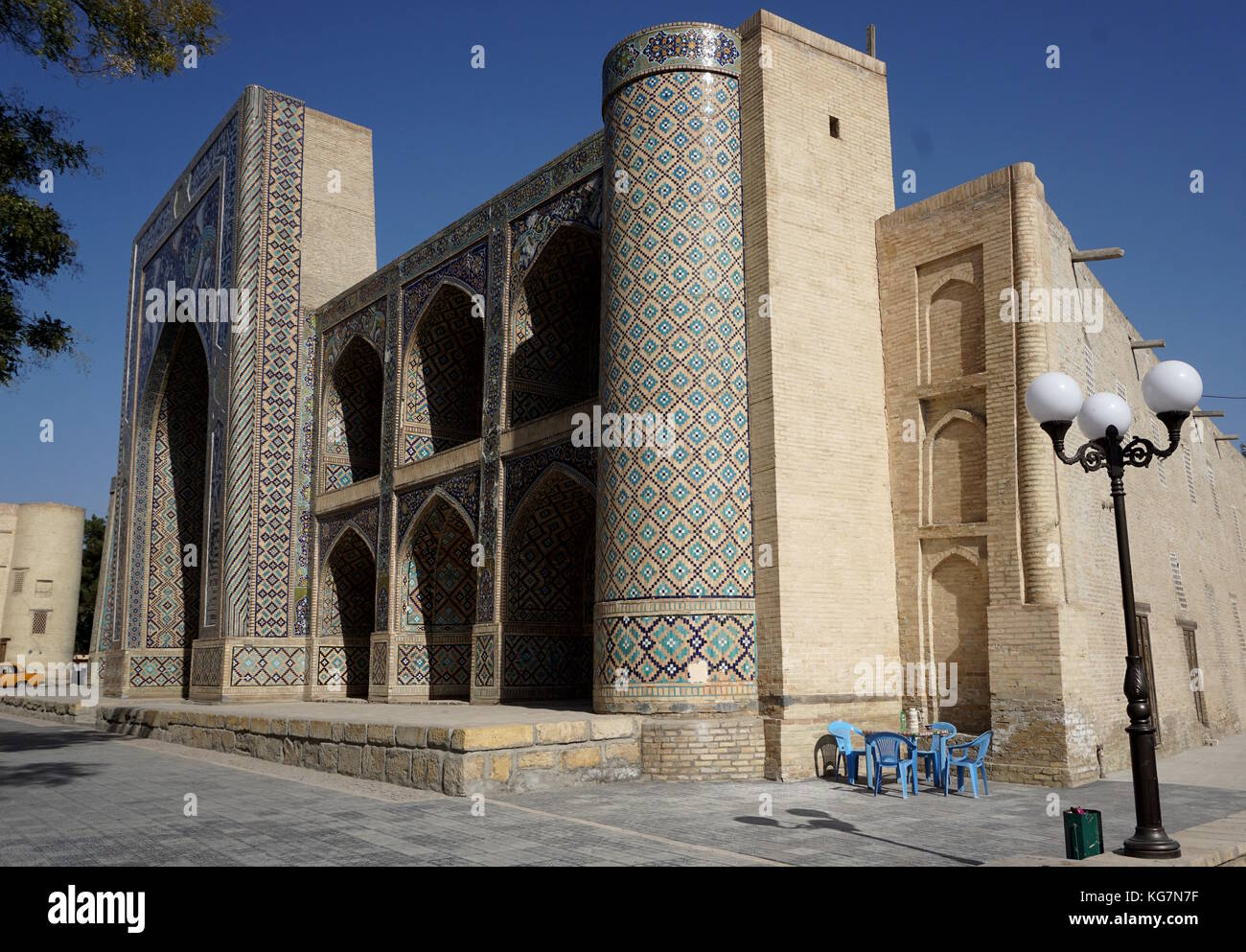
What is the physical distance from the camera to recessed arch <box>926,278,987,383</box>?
27.7 feet

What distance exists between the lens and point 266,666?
1413cm

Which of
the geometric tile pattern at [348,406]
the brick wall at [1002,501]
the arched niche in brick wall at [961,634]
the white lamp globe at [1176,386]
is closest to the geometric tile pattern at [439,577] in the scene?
the geometric tile pattern at [348,406]

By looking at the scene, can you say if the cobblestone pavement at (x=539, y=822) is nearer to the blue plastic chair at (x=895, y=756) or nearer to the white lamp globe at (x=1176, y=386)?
the blue plastic chair at (x=895, y=756)

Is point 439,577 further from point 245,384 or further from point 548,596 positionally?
point 245,384

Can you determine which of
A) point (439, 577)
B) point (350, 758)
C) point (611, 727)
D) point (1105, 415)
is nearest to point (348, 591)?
point (439, 577)

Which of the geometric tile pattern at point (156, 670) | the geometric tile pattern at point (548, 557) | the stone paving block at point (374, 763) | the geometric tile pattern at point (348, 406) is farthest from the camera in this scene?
the geometric tile pattern at point (156, 670)

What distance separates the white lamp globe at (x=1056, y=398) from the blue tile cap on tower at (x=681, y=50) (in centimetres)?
516

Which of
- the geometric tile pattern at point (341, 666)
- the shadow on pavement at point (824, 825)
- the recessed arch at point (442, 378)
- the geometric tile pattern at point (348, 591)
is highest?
the recessed arch at point (442, 378)

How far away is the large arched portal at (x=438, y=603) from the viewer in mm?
12539

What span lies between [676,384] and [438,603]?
5699mm

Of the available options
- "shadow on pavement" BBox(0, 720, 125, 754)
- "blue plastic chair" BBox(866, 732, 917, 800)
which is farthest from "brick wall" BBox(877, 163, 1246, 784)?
"shadow on pavement" BBox(0, 720, 125, 754)

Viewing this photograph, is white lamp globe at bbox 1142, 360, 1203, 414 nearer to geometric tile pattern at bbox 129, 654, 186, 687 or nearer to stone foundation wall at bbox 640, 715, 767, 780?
stone foundation wall at bbox 640, 715, 767, 780

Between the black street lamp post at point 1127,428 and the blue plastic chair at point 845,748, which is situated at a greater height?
the black street lamp post at point 1127,428
